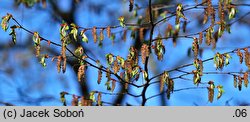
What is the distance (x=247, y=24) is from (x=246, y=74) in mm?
4537

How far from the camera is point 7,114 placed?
5.29m

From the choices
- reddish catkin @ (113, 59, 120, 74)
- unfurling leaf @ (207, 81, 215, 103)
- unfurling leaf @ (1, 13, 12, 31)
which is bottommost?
unfurling leaf @ (207, 81, 215, 103)

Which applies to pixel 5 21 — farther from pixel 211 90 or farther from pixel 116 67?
pixel 211 90

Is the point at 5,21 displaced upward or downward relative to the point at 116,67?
upward

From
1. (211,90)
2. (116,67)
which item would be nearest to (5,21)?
(116,67)

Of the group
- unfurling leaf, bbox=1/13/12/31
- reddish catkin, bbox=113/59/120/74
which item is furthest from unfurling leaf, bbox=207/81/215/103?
unfurling leaf, bbox=1/13/12/31

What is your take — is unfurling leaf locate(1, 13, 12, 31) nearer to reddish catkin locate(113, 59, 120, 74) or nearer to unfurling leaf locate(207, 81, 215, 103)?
reddish catkin locate(113, 59, 120, 74)

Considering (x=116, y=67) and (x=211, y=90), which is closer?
(x=116, y=67)

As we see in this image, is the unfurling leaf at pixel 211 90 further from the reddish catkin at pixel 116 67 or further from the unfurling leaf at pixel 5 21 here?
the unfurling leaf at pixel 5 21

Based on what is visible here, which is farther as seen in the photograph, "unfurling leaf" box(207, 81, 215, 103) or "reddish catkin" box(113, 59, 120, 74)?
"unfurling leaf" box(207, 81, 215, 103)

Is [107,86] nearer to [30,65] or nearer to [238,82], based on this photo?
[238,82]

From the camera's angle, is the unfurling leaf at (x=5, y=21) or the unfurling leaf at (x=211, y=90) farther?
the unfurling leaf at (x=211, y=90)

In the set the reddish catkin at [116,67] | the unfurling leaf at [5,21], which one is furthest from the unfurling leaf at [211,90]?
the unfurling leaf at [5,21]

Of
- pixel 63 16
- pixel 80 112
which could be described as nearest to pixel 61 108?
pixel 80 112
